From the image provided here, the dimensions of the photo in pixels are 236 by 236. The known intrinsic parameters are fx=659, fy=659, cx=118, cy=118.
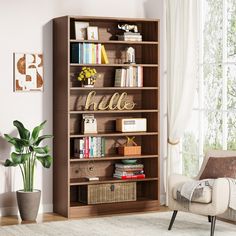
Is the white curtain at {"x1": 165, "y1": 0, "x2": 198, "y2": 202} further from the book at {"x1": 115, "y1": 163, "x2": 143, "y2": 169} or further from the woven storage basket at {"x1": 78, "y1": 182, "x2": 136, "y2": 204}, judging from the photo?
the woven storage basket at {"x1": 78, "y1": 182, "x2": 136, "y2": 204}

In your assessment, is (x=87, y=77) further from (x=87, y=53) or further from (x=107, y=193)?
(x=107, y=193)

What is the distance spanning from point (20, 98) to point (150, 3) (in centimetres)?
187

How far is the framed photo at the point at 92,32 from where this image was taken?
22.8 ft

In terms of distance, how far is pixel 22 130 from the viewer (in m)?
6.62

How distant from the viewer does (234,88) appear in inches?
261

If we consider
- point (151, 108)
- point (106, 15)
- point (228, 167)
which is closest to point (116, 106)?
point (151, 108)

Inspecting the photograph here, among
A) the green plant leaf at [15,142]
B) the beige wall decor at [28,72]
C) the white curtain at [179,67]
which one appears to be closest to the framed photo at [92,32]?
the beige wall decor at [28,72]

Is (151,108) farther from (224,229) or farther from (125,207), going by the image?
(224,229)

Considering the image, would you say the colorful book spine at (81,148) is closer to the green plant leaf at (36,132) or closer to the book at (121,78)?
the green plant leaf at (36,132)

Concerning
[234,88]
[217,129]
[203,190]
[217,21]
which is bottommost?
[203,190]

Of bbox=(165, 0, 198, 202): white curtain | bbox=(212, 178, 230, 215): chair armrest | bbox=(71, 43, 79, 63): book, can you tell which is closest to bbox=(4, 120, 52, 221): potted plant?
bbox=(71, 43, 79, 63): book

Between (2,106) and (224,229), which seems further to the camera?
(2,106)

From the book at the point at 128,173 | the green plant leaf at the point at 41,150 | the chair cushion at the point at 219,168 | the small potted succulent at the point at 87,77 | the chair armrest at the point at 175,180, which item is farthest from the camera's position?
the book at the point at 128,173

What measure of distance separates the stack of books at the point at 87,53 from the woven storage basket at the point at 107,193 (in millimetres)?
1324
